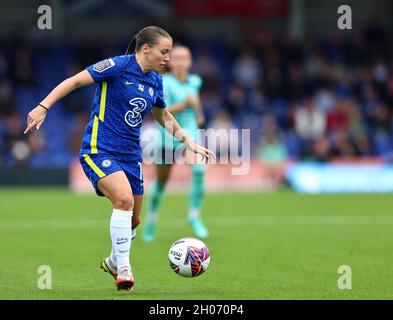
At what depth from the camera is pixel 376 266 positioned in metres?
9.98

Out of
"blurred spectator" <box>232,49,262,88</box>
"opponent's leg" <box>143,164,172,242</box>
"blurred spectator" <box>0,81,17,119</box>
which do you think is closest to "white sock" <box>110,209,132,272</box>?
"opponent's leg" <box>143,164,172,242</box>

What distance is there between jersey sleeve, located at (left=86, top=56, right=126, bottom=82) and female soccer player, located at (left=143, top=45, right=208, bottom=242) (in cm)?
442

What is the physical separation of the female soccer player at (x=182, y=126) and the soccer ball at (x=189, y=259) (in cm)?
431

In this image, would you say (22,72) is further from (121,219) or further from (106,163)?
(121,219)

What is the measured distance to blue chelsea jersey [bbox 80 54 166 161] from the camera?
327 inches

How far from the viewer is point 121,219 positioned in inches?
321

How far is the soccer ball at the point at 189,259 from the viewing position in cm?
859

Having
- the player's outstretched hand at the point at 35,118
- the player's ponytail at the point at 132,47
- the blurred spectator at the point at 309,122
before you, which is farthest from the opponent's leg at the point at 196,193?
the blurred spectator at the point at 309,122

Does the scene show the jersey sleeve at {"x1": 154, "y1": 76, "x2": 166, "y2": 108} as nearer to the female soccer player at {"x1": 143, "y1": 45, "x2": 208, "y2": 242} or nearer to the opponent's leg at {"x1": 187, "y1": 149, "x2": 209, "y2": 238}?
the female soccer player at {"x1": 143, "y1": 45, "x2": 208, "y2": 242}

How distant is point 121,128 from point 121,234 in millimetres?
946

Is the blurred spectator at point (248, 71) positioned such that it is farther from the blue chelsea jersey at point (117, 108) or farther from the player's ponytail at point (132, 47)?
the blue chelsea jersey at point (117, 108)

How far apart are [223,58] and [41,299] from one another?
23.1 m

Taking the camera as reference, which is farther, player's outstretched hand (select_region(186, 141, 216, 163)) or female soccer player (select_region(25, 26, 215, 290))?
player's outstretched hand (select_region(186, 141, 216, 163))
